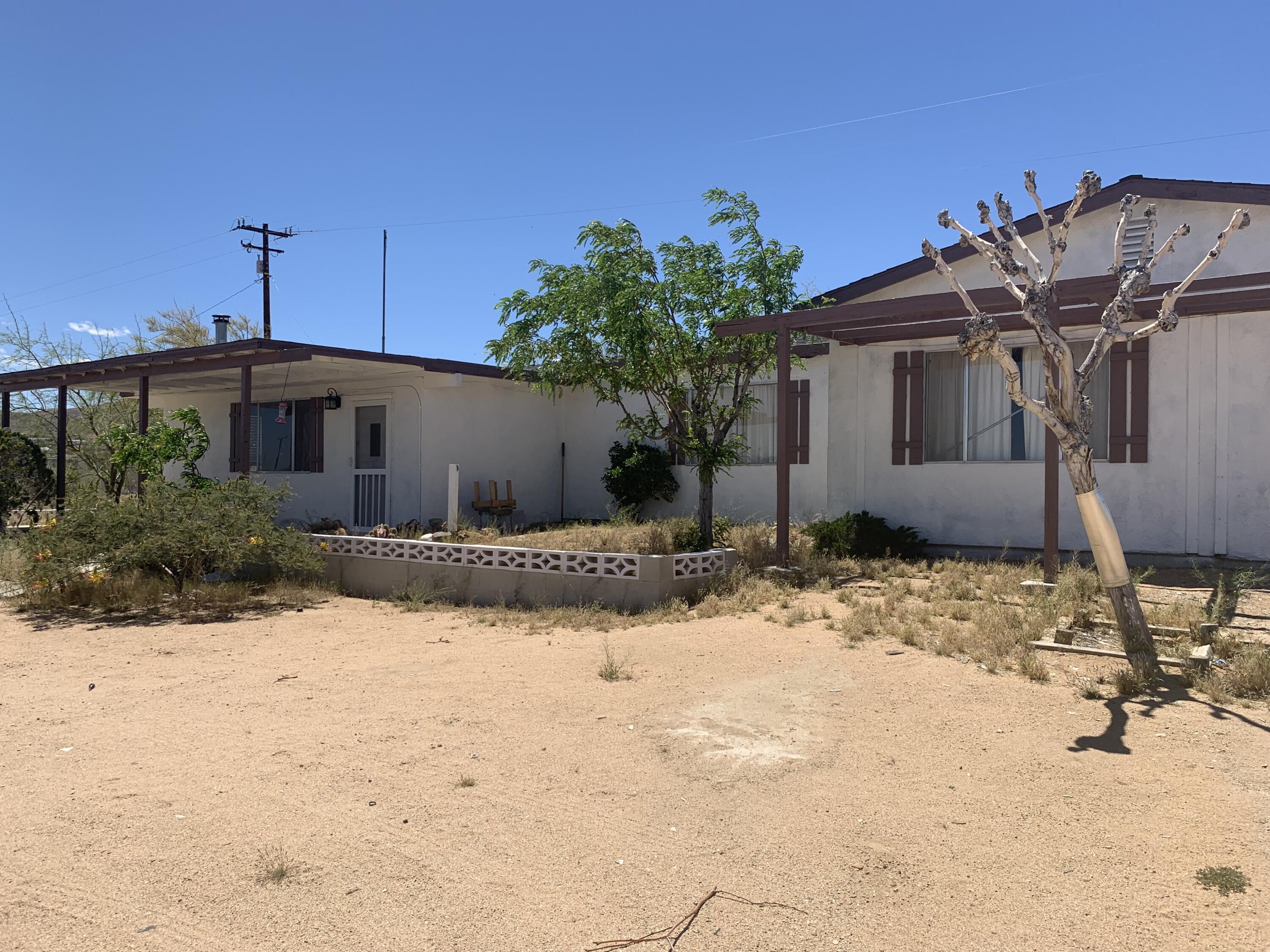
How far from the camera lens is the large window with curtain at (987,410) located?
411 inches

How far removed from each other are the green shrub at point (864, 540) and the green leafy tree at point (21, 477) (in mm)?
12083

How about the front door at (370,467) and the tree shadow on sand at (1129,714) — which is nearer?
the tree shadow on sand at (1129,714)

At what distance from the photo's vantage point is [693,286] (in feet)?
31.8

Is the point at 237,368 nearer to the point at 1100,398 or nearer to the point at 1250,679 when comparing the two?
the point at 1100,398

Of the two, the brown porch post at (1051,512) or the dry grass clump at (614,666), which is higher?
the brown porch post at (1051,512)

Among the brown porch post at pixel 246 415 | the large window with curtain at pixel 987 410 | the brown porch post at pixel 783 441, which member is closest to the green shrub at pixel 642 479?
the large window with curtain at pixel 987 410

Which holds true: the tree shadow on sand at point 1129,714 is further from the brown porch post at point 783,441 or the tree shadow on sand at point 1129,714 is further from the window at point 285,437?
the window at point 285,437

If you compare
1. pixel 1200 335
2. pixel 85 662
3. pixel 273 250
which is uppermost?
pixel 273 250

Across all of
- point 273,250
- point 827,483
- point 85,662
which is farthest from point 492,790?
point 273,250

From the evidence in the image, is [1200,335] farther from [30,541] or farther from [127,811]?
[30,541]

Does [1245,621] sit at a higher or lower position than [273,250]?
lower

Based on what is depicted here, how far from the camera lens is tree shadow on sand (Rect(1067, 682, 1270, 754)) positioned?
432 centimetres

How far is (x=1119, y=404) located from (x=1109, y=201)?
2.24 m

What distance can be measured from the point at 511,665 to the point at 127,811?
2857 millimetres
